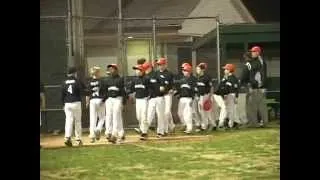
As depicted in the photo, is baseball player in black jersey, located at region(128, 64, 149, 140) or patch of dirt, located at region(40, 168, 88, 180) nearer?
patch of dirt, located at region(40, 168, 88, 180)

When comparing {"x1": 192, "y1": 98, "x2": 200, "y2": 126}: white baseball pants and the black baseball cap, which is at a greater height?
the black baseball cap

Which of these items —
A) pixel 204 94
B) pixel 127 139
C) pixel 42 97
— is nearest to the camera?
pixel 42 97

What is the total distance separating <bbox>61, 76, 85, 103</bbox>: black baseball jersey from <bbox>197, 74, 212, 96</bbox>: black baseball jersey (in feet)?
2.81

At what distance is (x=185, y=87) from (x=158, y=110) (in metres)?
0.26

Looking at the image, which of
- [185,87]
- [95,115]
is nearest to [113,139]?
[95,115]

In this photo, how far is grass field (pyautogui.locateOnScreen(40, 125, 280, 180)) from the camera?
193 inches

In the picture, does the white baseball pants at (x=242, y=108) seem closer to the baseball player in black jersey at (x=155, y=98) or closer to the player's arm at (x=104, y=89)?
the baseball player in black jersey at (x=155, y=98)

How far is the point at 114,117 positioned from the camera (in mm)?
4977

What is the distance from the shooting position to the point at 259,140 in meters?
5.01

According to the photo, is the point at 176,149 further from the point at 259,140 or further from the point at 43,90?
the point at 43,90

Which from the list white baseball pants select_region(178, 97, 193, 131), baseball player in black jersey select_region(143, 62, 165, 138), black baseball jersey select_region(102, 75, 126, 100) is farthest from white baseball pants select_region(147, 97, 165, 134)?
black baseball jersey select_region(102, 75, 126, 100)

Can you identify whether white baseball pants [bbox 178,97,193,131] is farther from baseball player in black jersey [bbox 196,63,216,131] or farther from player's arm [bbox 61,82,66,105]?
player's arm [bbox 61,82,66,105]

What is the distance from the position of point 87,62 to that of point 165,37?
0.59 metres

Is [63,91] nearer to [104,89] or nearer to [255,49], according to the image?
[104,89]
